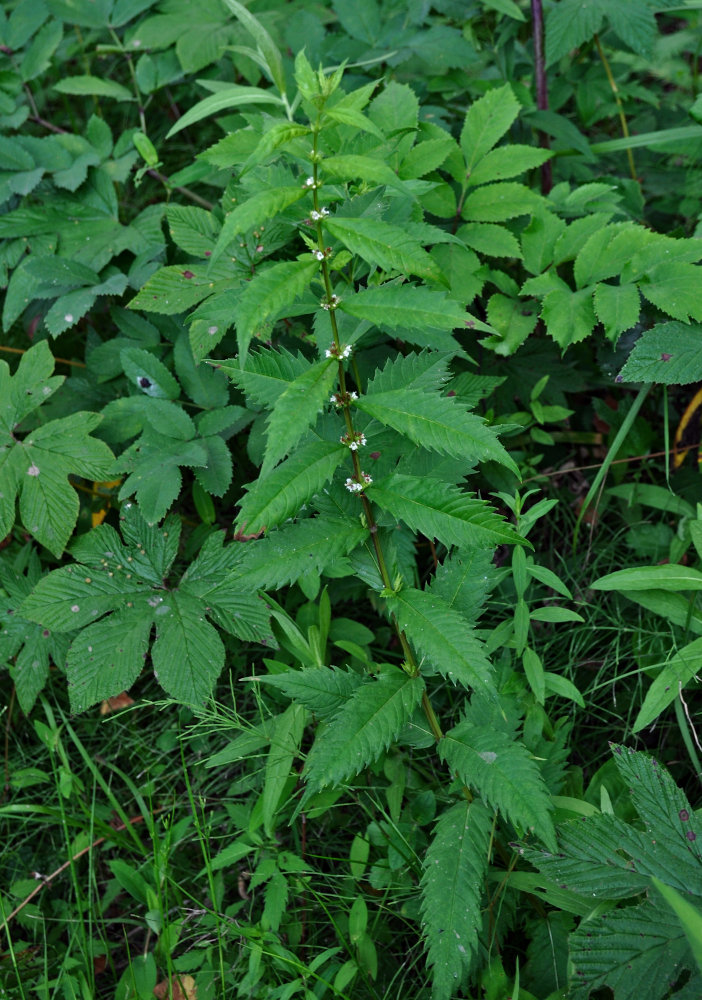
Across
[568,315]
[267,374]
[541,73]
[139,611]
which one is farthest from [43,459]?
[541,73]

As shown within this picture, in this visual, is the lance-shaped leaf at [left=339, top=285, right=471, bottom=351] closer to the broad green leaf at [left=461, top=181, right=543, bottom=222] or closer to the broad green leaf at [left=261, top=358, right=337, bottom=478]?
the broad green leaf at [left=261, top=358, right=337, bottom=478]

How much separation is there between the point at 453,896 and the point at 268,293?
1017 millimetres

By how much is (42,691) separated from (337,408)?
1383 millimetres

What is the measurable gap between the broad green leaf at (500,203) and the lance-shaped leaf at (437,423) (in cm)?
104

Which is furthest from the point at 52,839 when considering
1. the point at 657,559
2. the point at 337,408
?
the point at 657,559

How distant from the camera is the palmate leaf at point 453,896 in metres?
1.23

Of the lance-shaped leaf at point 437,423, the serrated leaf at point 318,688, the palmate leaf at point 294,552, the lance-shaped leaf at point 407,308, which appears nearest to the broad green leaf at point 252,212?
the lance-shaped leaf at point 407,308

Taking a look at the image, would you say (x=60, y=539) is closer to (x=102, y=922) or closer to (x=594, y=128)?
(x=102, y=922)

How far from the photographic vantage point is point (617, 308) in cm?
182

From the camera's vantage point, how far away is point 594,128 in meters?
2.96

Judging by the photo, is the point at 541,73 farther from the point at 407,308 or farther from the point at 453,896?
the point at 453,896

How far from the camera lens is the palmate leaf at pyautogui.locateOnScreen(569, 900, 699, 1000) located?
4.03ft

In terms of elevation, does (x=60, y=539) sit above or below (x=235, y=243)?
below

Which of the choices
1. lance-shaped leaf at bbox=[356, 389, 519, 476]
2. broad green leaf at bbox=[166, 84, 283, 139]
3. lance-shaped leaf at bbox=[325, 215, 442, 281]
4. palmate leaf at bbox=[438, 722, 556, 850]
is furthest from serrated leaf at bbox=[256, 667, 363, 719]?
broad green leaf at bbox=[166, 84, 283, 139]
